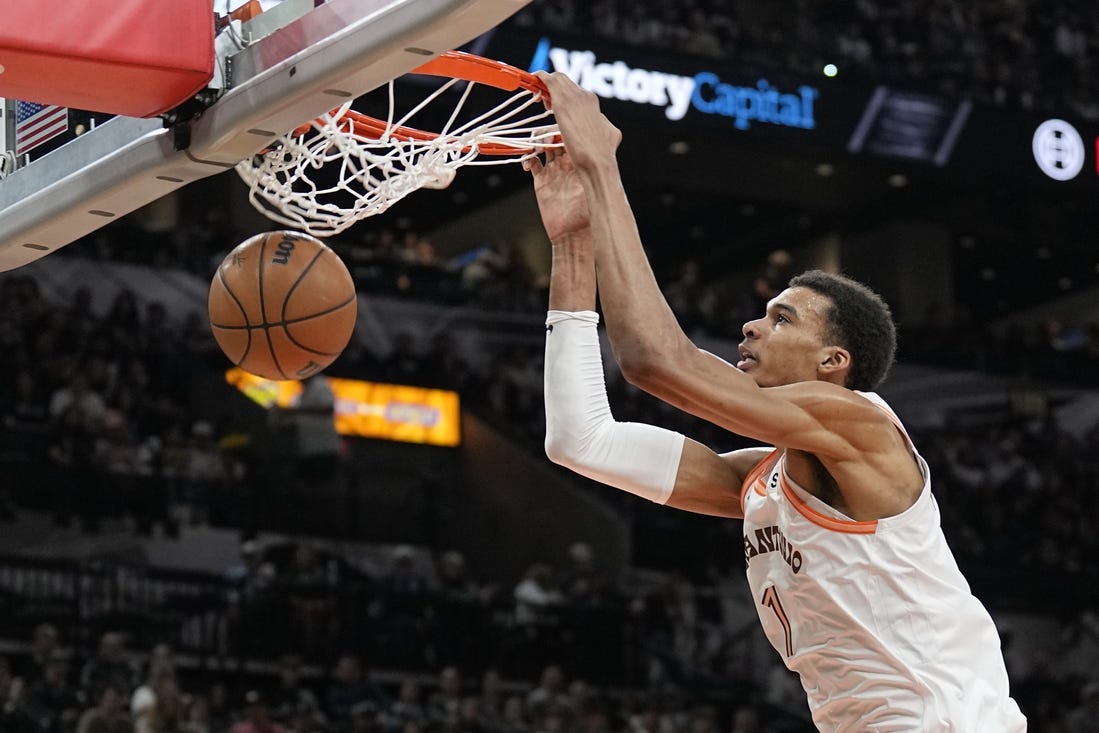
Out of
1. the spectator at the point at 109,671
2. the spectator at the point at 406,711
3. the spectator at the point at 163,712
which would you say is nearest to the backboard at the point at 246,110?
the spectator at the point at 163,712

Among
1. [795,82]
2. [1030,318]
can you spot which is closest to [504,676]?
[795,82]

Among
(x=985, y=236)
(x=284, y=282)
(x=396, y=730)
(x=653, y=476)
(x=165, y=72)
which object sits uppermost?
(x=985, y=236)

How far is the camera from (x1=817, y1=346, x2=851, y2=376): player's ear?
3600 millimetres

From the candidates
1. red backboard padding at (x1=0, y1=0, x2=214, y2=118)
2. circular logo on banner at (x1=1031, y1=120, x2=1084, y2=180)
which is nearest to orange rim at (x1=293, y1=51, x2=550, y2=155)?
red backboard padding at (x1=0, y1=0, x2=214, y2=118)

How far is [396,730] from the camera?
1102 cm

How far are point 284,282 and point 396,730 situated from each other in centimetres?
691

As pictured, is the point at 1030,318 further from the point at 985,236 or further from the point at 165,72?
the point at 165,72

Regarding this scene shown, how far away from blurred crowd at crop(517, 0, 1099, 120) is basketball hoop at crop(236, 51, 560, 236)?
1154 centimetres

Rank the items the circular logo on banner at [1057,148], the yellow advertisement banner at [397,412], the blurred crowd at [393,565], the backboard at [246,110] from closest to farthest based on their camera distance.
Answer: the backboard at [246,110] → the blurred crowd at [393,565] → the yellow advertisement banner at [397,412] → the circular logo on banner at [1057,148]

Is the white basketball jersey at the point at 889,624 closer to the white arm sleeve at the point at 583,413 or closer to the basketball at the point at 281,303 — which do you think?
the white arm sleeve at the point at 583,413

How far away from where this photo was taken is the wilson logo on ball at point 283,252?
466cm

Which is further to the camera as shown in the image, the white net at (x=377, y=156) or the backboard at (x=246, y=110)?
the white net at (x=377, y=156)

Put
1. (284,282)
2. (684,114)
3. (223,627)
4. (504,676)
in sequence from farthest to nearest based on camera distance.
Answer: (684,114) < (504,676) < (223,627) < (284,282)

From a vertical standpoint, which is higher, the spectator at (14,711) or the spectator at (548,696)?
the spectator at (14,711)
